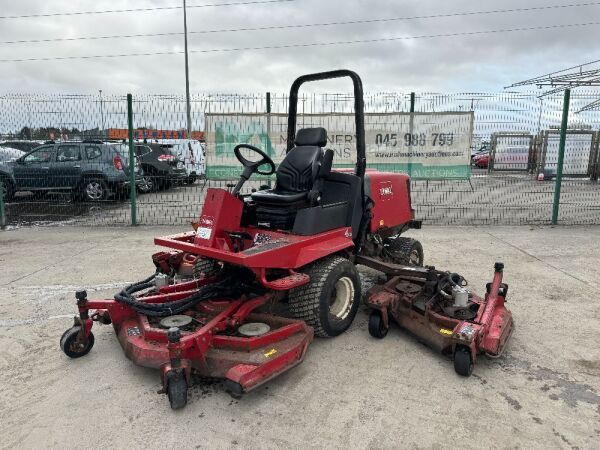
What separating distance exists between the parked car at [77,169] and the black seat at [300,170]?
769 cm

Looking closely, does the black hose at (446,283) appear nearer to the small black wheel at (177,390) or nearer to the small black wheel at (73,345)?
the small black wheel at (177,390)

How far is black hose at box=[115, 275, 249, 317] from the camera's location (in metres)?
3.19

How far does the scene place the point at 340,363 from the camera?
10.7 feet

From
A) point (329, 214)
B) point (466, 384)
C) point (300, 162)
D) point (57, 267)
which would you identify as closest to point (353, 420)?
point (466, 384)

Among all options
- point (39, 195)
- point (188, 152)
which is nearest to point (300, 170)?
point (39, 195)

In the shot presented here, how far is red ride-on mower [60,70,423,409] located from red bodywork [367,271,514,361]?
0.33 metres

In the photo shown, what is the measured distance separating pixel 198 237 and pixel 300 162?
119 centimetres

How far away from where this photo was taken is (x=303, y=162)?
159 inches

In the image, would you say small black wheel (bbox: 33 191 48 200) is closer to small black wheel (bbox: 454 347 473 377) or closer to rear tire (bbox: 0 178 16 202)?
rear tire (bbox: 0 178 16 202)

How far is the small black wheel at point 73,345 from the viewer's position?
3.29 m

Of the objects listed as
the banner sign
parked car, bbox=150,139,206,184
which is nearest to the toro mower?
the banner sign

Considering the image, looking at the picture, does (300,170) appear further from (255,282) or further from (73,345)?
(73,345)


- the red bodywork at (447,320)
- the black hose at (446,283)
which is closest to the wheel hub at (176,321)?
the red bodywork at (447,320)

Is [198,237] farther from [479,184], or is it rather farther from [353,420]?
[479,184]
